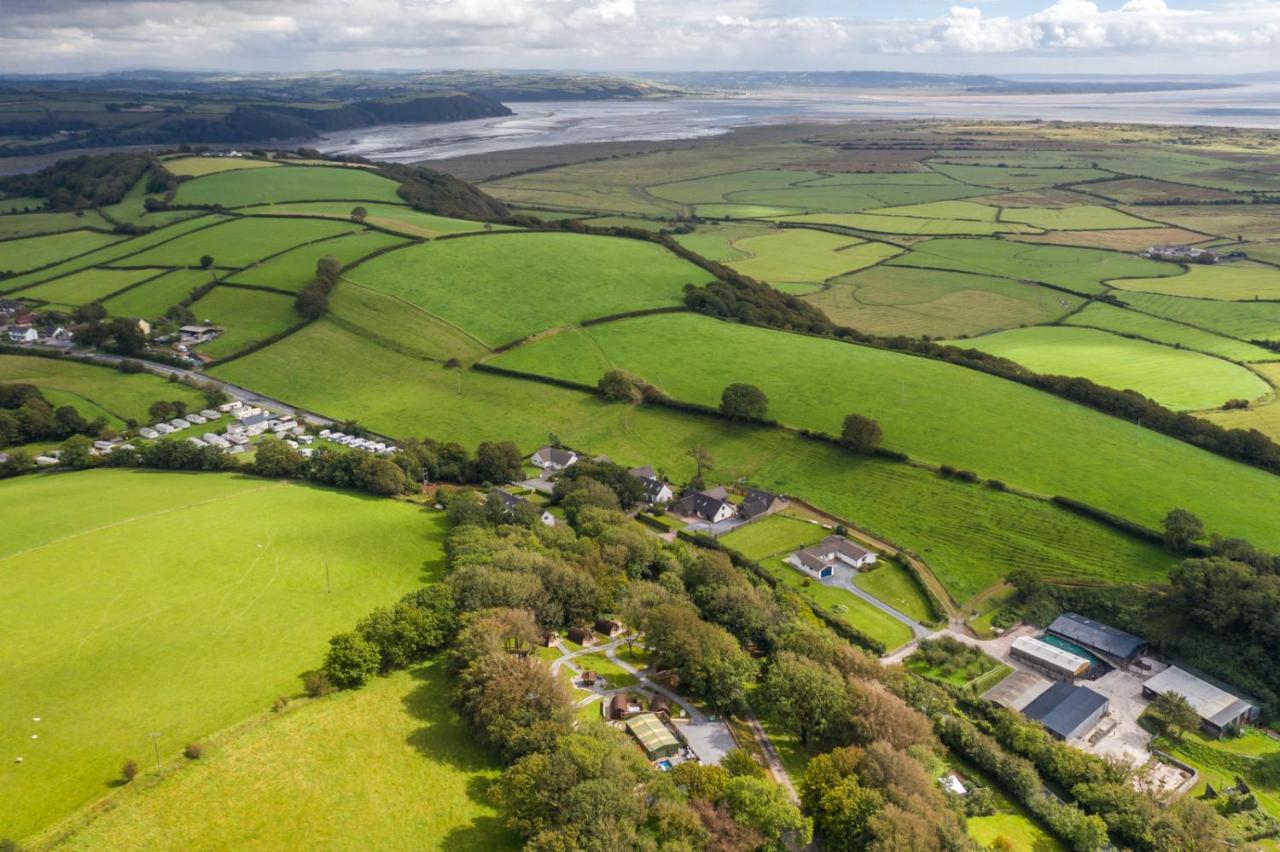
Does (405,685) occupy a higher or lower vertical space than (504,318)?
lower

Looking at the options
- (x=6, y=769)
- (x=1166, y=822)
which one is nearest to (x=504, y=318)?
(x=6, y=769)

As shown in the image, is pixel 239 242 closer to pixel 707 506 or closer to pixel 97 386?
pixel 97 386

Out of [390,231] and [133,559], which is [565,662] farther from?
[390,231]

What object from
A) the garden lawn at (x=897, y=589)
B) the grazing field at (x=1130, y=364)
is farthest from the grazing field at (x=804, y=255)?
the garden lawn at (x=897, y=589)

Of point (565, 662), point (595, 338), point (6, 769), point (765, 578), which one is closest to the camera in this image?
point (6, 769)

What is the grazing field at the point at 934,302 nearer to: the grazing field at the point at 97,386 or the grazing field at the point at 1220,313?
the grazing field at the point at 1220,313

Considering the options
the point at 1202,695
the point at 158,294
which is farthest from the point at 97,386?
the point at 1202,695

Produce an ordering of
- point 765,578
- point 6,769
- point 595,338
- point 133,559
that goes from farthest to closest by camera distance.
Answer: point 595,338
point 765,578
point 133,559
point 6,769

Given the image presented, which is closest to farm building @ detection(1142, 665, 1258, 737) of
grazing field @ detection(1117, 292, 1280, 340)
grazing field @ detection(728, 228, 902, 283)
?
grazing field @ detection(1117, 292, 1280, 340)
